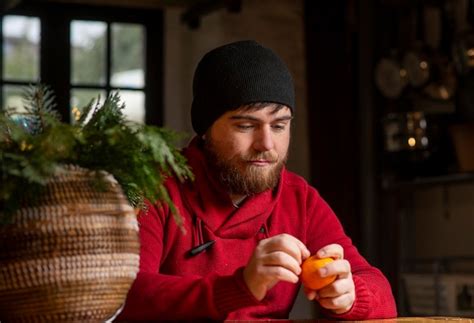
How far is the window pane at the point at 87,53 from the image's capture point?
554 cm

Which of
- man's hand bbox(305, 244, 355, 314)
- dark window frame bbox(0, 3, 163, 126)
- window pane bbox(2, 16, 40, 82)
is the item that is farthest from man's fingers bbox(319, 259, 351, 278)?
window pane bbox(2, 16, 40, 82)

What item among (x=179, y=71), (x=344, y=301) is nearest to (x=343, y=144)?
(x=179, y=71)

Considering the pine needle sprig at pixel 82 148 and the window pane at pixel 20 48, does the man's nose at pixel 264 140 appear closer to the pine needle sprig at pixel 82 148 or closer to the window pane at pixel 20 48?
the pine needle sprig at pixel 82 148

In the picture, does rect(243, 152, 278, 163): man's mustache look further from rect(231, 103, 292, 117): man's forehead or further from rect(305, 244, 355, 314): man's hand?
rect(305, 244, 355, 314): man's hand

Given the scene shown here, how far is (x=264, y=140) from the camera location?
187cm

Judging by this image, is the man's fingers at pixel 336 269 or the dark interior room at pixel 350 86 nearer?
the man's fingers at pixel 336 269

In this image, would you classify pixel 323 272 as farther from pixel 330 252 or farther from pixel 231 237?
pixel 231 237

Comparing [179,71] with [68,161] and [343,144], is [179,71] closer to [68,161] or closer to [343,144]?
[343,144]

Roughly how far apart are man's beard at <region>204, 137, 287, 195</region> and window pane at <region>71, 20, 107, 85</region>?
12.1 ft

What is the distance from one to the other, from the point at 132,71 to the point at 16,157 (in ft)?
15.0

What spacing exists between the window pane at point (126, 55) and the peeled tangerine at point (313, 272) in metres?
4.23

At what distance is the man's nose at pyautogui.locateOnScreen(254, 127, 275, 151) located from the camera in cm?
187

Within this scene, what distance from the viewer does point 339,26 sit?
5.55 metres

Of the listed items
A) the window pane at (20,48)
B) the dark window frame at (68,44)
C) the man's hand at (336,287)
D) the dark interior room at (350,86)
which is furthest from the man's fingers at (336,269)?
the window pane at (20,48)
